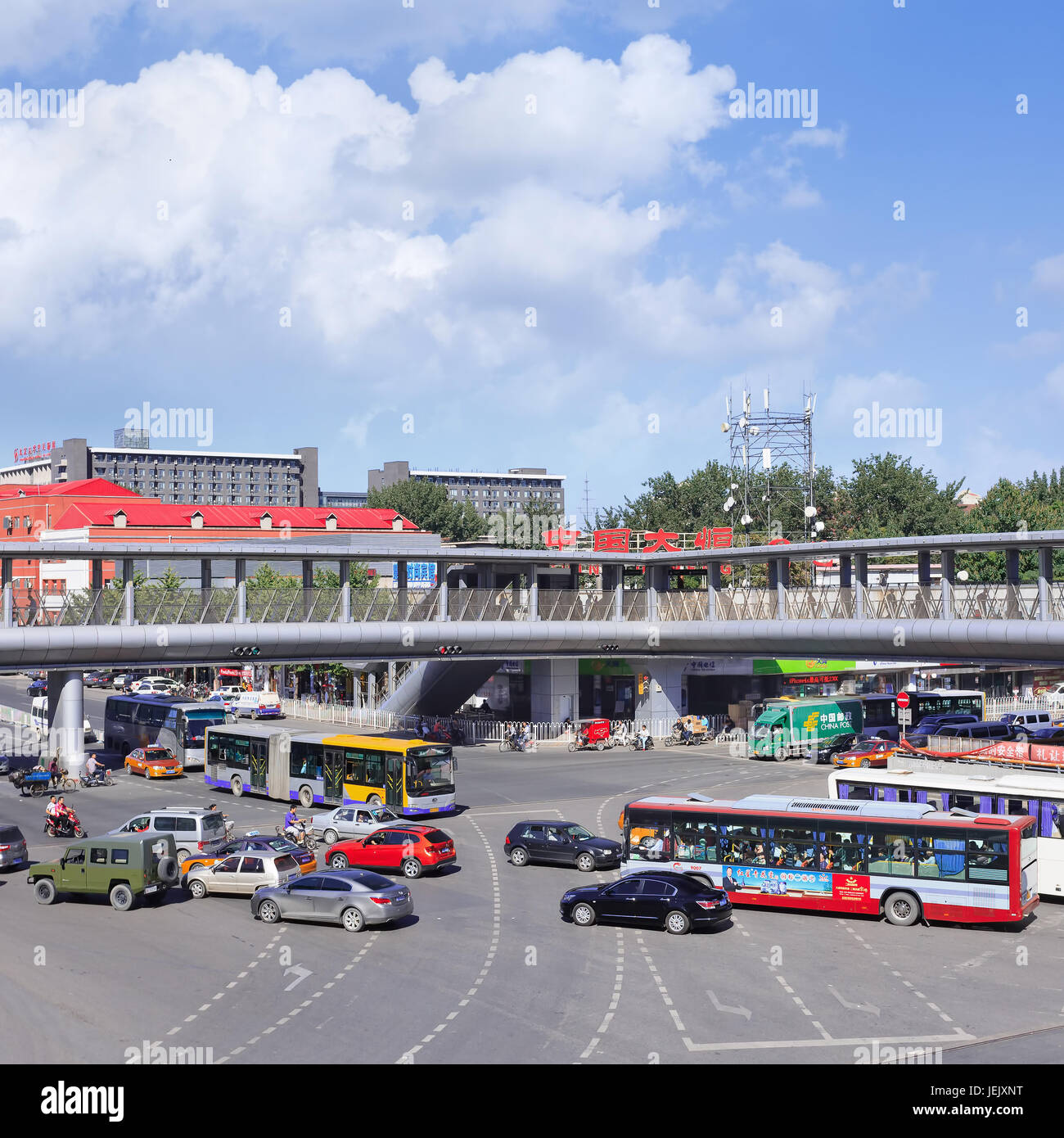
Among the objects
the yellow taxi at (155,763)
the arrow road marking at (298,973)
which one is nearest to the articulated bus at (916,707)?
the yellow taxi at (155,763)

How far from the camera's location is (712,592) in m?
58.0

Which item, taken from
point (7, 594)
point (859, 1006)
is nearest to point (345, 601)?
point (7, 594)

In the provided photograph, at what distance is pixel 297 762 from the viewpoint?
4447 cm

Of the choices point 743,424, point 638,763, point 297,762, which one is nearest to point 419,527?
point 743,424

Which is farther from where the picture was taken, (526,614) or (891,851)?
(526,614)

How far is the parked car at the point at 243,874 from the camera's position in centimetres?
3072

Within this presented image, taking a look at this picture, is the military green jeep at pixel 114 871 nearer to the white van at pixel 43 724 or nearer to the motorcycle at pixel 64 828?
the motorcycle at pixel 64 828

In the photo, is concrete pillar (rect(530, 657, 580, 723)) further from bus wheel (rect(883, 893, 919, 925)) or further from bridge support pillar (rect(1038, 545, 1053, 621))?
bus wheel (rect(883, 893, 919, 925))

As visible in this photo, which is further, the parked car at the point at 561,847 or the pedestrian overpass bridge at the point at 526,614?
the pedestrian overpass bridge at the point at 526,614

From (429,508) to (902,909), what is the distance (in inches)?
4953

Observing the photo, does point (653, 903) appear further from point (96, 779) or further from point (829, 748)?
point (829, 748)

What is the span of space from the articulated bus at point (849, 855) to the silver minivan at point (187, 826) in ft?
42.0
